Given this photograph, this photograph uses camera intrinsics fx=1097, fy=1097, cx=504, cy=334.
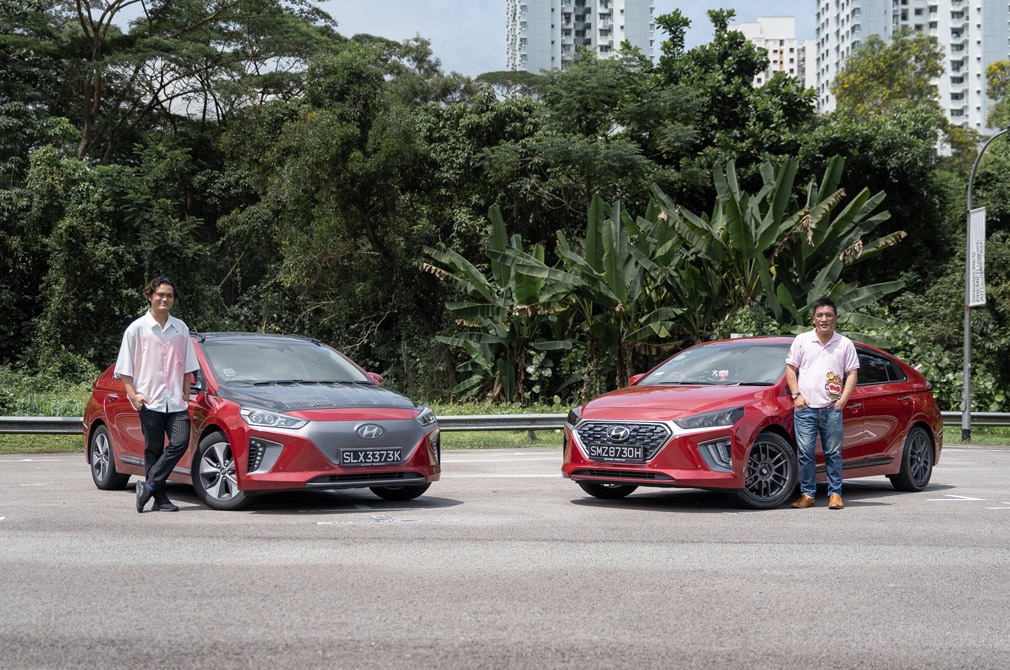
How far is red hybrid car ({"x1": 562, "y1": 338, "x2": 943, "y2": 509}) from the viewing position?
920 cm

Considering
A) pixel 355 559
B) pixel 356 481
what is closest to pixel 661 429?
pixel 356 481

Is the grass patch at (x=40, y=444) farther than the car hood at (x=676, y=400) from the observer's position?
Yes

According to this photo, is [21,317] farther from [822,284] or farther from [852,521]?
[852,521]

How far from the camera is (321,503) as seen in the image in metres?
9.95

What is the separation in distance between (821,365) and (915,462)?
2.56 meters

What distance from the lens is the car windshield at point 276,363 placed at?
32.3 ft

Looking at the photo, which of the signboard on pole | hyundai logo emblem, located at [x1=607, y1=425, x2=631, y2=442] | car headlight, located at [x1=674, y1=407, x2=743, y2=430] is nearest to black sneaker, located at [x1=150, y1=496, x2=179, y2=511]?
hyundai logo emblem, located at [x1=607, y1=425, x2=631, y2=442]

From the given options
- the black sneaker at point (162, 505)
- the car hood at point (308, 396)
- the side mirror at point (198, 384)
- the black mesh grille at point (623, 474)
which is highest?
the side mirror at point (198, 384)

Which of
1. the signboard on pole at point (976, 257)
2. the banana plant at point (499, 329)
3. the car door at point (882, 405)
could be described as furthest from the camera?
Result: the banana plant at point (499, 329)

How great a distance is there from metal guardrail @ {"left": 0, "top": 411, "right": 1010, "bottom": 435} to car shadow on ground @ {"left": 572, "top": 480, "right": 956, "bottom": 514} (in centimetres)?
781

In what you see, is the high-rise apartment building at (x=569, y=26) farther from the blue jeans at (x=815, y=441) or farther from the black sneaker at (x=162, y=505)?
the black sneaker at (x=162, y=505)

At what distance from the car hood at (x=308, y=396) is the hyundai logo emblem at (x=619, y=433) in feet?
5.69

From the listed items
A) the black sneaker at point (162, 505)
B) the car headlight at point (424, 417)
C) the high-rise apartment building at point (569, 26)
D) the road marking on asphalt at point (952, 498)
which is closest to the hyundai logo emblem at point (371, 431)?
the car headlight at point (424, 417)

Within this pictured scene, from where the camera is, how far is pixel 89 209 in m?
31.6
